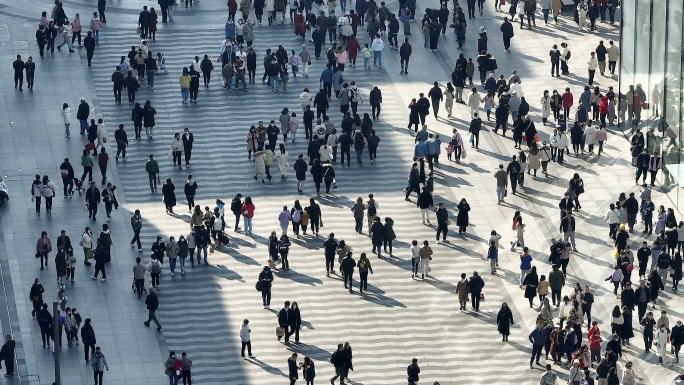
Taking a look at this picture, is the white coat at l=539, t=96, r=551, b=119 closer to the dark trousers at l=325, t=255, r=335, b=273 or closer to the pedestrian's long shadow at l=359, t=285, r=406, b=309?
the dark trousers at l=325, t=255, r=335, b=273

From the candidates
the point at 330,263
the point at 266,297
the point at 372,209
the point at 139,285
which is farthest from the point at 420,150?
the point at 139,285

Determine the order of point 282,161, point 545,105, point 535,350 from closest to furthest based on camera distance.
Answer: point 535,350
point 282,161
point 545,105

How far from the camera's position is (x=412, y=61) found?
97.8m

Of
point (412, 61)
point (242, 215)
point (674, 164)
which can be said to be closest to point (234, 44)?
point (412, 61)

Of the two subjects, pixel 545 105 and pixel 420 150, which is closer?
pixel 420 150

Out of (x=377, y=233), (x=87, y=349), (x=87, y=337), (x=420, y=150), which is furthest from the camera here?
(x=420, y=150)

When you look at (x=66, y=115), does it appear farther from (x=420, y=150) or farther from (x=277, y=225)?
(x=420, y=150)

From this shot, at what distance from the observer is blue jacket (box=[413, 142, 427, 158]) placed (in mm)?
86688

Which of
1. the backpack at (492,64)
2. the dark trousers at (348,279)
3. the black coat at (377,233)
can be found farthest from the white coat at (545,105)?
the dark trousers at (348,279)

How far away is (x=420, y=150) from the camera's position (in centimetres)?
8675

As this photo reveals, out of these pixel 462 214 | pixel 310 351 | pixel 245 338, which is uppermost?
pixel 462 214

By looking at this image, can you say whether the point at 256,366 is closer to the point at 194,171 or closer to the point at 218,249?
the point at 218,249

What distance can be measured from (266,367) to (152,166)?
13667mm

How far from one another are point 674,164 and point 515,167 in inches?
236
